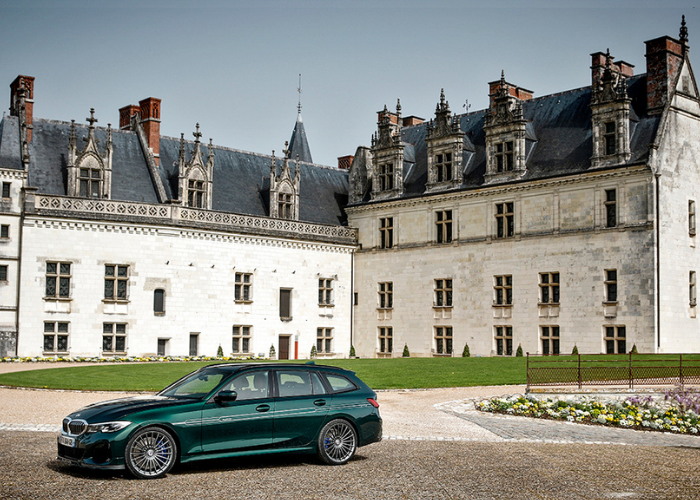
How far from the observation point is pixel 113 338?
127 feet

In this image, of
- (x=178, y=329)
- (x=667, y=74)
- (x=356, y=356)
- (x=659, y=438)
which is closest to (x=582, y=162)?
(x=667, y=74)

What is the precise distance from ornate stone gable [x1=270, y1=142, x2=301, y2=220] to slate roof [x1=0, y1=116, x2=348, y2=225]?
835 mm

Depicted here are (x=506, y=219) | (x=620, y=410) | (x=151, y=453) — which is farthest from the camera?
(x=506, y=219)

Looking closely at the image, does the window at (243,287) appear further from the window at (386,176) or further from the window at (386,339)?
the window at (386,176)

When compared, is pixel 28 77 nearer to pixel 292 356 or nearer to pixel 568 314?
pixel 292 356

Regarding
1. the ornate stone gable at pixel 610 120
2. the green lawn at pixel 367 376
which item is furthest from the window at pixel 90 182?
the ornate stone gable at pixel 610 120

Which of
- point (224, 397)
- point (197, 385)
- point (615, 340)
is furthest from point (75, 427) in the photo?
point (615, 340)

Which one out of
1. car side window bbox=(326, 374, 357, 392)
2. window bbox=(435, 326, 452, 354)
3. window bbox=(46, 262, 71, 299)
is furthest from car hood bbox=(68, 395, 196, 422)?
window bbox=(435, 326, 452, 354)

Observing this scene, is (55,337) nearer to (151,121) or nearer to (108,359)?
(108,359)

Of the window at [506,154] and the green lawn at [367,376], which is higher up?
the window at [506,154]

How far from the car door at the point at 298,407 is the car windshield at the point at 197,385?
0.87 m

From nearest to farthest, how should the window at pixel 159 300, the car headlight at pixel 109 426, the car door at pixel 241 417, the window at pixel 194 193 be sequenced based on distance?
the car headlight at pixel 109 426 → the car door at pixel 241 417 → the window at pixel 159 300 → the window at pixel 194 193

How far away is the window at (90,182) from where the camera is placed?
39.4 m

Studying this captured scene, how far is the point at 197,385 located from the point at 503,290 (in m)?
30.5
